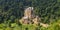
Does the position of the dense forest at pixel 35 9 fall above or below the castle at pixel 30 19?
above

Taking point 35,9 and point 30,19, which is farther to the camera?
point 35,9

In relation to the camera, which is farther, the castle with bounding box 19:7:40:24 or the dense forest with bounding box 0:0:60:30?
the dense forest with bounding box 0:0:60:30

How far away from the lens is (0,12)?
43.6 metres

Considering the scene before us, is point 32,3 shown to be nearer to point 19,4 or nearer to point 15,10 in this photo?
point 19,4

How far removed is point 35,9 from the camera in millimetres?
47062

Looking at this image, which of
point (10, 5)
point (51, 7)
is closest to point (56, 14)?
point (51, 7)

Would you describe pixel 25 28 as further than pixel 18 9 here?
No

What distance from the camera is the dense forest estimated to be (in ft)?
135

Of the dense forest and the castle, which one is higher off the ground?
the dense forest

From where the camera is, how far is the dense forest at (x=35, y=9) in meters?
41.1

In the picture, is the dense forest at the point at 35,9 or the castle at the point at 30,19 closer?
the castle at the point at 30,19

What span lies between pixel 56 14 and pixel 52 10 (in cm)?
375

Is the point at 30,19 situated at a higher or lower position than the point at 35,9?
lower

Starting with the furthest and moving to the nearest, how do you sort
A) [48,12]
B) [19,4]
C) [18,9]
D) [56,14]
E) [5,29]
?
[19,4] → [18,9] → [48,12] → [56,14] → [5,29]
